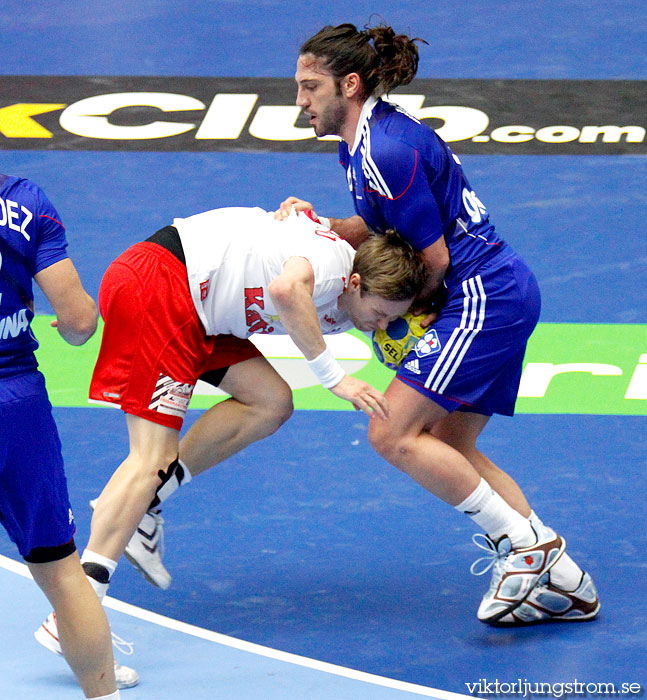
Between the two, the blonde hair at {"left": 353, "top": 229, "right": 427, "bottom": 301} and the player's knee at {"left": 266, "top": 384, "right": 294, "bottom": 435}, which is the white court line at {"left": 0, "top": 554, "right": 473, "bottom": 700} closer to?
the player's knee at {"left": 266, "top": 384, "right": 294, "bottom": 435}

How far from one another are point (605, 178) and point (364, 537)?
3562 mm

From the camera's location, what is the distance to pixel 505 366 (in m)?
4.07

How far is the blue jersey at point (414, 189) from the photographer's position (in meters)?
3.79

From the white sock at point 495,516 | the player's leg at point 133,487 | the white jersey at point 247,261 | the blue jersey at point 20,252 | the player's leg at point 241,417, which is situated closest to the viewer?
the blue jersey at point 20,252

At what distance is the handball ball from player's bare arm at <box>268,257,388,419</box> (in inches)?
15.6

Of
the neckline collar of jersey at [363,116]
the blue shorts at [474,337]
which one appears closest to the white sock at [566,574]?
the blue shorts at [474,337]

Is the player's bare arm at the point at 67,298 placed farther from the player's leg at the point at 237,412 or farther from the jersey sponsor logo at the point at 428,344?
the jersey sponsor logo at the point at 428,344

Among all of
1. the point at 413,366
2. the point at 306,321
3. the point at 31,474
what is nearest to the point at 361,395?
the point at 306,321

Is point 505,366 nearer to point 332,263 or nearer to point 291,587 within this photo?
point 332,263

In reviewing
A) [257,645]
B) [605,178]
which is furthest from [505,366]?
[605,178]

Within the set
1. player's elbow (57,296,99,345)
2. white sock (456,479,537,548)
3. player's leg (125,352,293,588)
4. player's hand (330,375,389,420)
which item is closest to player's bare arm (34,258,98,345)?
player's elbow (57,296,99,345)

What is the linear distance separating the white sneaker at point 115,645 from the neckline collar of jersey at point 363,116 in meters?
1.64

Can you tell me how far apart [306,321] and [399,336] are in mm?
506

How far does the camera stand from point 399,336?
4.05m
